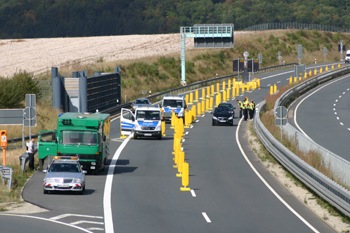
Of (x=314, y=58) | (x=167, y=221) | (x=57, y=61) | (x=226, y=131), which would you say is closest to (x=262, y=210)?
(x=167, y=221)

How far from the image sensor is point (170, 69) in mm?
84500

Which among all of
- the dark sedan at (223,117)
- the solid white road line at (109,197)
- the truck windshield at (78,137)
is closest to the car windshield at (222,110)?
the dark sedan at (223,117)

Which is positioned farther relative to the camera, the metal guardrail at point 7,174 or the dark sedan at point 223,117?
the dark sedan at point 223,117

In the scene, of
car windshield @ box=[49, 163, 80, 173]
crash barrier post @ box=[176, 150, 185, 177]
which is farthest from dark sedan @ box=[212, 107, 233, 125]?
car windshield @ box=[49, 163, 80, 173]

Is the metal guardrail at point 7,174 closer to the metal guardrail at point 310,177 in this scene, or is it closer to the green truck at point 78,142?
the green truck at point 78,142

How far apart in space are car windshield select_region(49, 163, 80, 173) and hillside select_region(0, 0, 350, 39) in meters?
154

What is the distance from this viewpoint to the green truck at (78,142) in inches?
941

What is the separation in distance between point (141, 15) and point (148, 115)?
151m

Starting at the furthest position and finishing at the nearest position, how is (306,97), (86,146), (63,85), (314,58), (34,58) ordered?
1. (314,58)
2. (34,58)
3. (306,97)
4. (63,85)
5. (86,146)

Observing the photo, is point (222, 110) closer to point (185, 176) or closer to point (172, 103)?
point (172, 103)

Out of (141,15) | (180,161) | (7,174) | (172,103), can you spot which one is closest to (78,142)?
(7,174)

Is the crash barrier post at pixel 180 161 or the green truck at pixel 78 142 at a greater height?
the green truck at pixel 78 142

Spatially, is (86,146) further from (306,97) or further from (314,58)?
(314,58)

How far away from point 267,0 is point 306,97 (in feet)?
440
